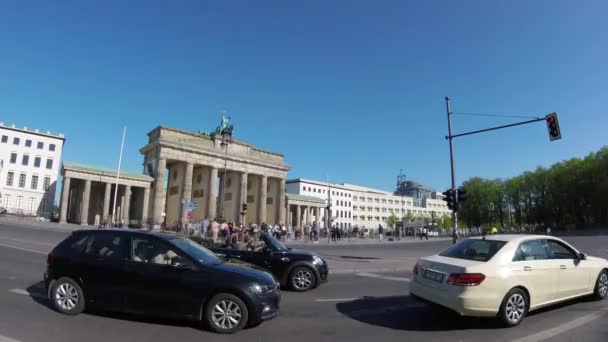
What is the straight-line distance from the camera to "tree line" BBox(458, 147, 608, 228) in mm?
74625

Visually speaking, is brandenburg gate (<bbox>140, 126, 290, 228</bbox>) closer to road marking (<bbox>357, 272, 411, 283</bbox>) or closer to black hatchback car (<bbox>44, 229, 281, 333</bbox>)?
road marking (<bbox>357, 272, 411, 283</bbox>)

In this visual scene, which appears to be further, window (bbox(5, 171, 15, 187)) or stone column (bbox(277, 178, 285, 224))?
stone column (bbox(277, 178, 285, 224))

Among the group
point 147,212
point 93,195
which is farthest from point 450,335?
point 93,195

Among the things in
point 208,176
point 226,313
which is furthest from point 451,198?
point 208,176

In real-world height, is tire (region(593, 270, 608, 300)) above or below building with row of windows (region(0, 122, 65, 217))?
below

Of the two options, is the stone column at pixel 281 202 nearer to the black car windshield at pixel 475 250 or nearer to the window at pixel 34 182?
the window at pixel 34 182

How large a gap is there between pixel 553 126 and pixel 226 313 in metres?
16.3

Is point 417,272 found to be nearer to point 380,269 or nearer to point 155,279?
point 155,279

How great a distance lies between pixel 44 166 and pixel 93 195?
62.2 ft

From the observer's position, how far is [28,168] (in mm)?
69312

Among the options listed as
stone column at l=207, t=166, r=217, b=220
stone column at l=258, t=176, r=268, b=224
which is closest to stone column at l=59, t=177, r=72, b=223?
stone column at l=207, t=166, r=217, b=220

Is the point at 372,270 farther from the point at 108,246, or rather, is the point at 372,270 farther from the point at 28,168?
the point at 28,168

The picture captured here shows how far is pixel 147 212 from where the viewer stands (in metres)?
57.5

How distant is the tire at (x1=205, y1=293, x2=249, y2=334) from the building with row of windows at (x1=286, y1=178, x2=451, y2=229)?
328 feet
